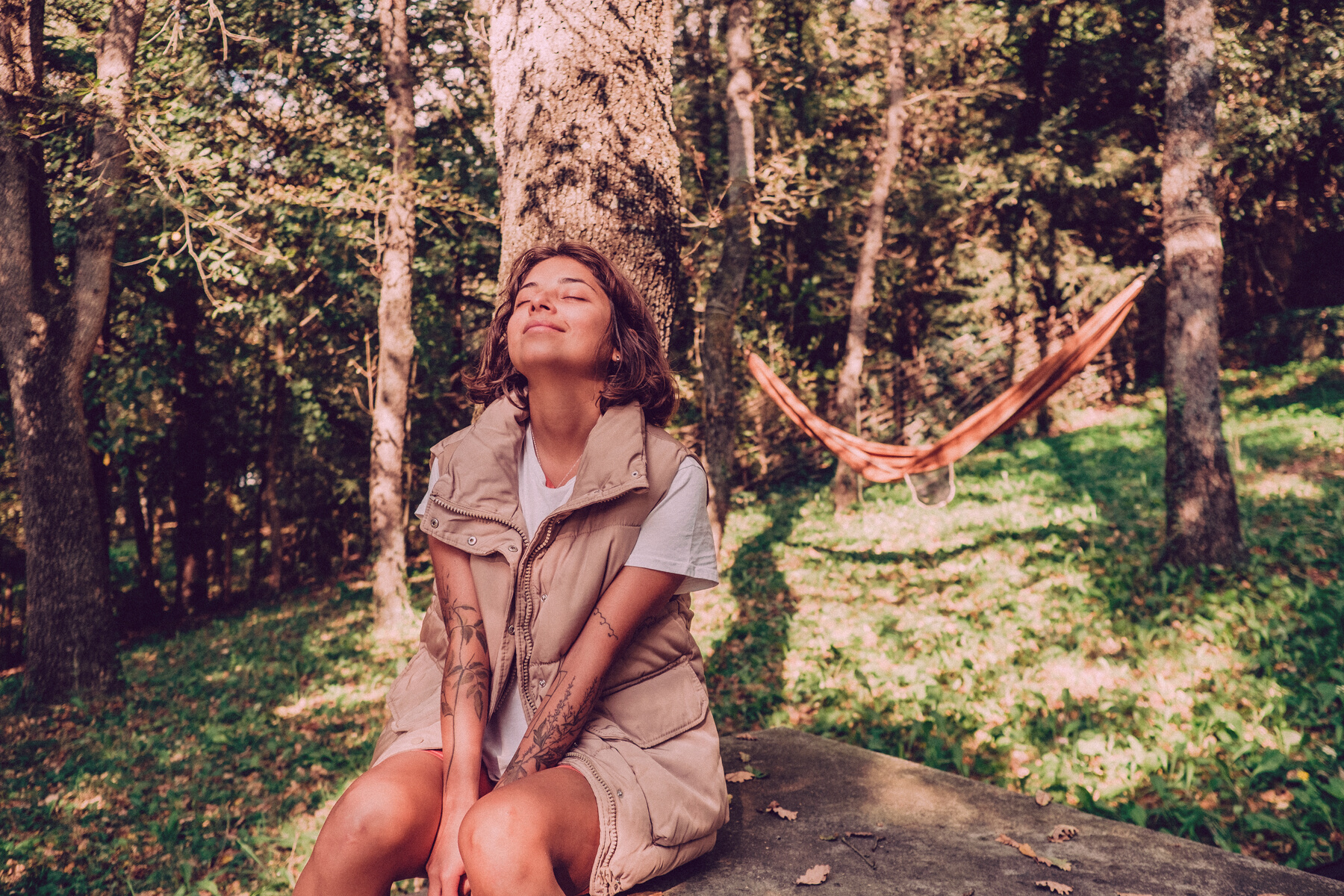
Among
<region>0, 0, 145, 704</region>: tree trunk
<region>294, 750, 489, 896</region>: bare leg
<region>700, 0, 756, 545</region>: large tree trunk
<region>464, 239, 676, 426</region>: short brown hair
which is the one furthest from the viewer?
<region>700, 0, 756, 545</region>: large tree trunk

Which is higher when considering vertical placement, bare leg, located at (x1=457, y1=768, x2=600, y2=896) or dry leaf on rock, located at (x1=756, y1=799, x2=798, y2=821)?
bare leg, located at (x1=457, y1=768, x2=600, y2=896)

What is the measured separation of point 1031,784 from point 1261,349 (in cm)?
1308

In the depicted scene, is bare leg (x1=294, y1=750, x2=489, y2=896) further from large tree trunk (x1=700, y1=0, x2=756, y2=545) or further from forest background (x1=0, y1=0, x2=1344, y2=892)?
large tree trunk (x1=700, y1=0, x2=756, y2=545)

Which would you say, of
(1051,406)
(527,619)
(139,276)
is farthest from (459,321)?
(527,619)

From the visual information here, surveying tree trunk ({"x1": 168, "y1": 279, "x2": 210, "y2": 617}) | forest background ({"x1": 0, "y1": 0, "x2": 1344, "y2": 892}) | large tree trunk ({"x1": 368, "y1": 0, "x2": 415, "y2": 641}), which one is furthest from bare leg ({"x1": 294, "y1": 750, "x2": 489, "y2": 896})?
tree trunk ({"x1": 168, "y1": 279, "x2": 210, "y2": 617})

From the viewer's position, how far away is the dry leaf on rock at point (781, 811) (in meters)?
2.01

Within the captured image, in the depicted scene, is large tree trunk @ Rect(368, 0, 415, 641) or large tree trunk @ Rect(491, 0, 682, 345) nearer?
large tree trunk @ Rect(491, 0, 682, 345)

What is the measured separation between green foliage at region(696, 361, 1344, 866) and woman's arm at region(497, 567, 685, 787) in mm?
2115

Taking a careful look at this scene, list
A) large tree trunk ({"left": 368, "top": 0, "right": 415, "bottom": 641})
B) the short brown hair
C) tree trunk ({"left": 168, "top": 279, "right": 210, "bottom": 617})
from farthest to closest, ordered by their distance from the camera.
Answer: tree trunk ({"left": 168, "top": 279, "right": 210, "bottom": 617}), large tree trunk ({"left": 368, "top": 0, "right": 415, "bottom": 641}), the short brown hair

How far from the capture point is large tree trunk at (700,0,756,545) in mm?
7078

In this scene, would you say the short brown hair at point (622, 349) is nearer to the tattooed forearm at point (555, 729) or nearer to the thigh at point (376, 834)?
the tattooed forearm at point (555, 729)

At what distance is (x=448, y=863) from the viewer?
1444 millimetres

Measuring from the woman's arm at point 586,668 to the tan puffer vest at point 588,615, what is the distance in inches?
1.7

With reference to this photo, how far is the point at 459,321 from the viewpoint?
12.2 metres
